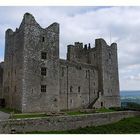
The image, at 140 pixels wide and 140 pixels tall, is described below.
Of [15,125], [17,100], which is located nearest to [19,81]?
[17,100]

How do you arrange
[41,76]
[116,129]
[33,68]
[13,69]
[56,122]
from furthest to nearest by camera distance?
[13,69] → [41,76] → [33,68] → [116,129] → [56,122]

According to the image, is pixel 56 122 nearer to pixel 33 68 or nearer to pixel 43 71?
pixel 33 68

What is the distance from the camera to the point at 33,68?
1519 inches

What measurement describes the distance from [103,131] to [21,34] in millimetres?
19467

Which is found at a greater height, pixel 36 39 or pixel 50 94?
pixel 36 39

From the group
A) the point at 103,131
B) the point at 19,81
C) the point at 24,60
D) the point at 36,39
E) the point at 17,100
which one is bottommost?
the point at 103,131

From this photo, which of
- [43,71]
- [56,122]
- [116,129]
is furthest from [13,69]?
[116,129]

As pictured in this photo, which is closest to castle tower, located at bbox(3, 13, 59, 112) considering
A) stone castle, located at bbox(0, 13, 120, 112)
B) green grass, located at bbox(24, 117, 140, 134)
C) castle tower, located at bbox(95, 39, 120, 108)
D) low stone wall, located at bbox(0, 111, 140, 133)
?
stone castle, located at bbox(0, 13, 120, 112)

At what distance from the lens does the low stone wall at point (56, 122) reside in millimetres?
26295

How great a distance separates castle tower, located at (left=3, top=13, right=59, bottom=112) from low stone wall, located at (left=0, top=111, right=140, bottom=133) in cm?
772

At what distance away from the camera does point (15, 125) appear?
26.4 meters

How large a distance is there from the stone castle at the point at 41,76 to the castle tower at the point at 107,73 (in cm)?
213

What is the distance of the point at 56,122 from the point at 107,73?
30.3 m

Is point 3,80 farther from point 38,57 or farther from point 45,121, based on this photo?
point 45,121
